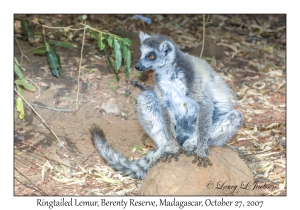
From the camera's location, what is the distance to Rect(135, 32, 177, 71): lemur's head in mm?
6871

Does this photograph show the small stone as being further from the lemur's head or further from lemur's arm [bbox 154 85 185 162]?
the lemur's head

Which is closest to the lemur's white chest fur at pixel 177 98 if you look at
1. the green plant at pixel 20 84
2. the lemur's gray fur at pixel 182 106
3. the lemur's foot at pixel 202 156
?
the lemur's gray fur at pixel 182 106

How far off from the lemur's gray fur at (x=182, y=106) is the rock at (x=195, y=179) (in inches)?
5.1

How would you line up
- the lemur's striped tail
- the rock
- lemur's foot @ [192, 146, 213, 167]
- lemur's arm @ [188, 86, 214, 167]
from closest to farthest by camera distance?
the rock
lemur's foot @ [192, 146, 213, 167]
lemur's arm @ [188, 86, 214, 167]
the lemur's striped tail

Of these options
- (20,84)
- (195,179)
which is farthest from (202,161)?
(20,84)

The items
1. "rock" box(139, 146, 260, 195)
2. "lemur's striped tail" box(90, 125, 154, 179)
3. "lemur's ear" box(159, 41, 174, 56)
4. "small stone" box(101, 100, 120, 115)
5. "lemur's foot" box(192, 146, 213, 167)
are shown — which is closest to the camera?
"rock" box(139, 146, 260, 195)

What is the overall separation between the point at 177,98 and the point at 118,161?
1.43 metres

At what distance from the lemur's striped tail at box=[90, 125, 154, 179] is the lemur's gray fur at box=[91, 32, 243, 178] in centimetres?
13

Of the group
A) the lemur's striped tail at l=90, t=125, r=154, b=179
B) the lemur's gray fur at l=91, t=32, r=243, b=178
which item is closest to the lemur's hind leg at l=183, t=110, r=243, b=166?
the lemur's gray fur at l=91, t=32, r=243, b=178

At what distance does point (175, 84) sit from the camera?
6871 mm
